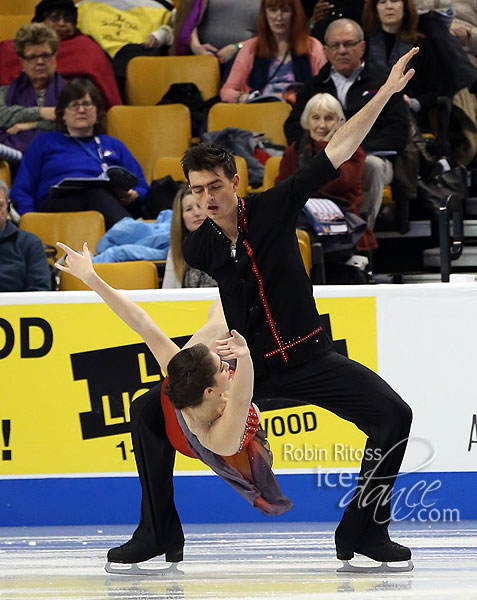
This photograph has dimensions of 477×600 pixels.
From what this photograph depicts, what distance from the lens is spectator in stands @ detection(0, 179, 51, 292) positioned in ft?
19.1

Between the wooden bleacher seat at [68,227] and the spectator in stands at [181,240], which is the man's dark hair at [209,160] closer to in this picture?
the spectator in stands at [181,240]

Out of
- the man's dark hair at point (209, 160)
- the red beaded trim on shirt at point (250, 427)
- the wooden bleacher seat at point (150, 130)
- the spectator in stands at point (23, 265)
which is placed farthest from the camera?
the wooden bleacher seat at point (150, 130)

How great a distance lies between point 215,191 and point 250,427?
2.74ft

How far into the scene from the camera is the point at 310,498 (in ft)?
17.4

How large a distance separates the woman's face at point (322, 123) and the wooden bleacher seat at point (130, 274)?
125 centimetres

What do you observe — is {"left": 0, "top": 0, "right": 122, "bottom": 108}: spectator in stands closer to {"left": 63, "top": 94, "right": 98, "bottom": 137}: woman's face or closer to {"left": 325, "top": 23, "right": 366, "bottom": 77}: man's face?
{"left": 63, "top": 94, "right": 98, "bottom": 137}: woman's face

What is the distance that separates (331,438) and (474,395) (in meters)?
0.71

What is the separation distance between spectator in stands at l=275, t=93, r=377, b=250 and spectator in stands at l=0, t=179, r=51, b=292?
1543mm

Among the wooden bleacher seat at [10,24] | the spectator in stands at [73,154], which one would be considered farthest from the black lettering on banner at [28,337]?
the wooden bleacher seat at [10,24]

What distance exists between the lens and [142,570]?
4.15 metres

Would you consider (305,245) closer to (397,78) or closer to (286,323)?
(286,323)

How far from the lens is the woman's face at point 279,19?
7.42 m

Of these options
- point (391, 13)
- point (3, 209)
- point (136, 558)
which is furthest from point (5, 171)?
point (136, 558)

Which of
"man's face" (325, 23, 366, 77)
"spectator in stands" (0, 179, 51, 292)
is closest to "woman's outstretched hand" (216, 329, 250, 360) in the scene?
"spectator in stands" (0, 179, 51, 292)
